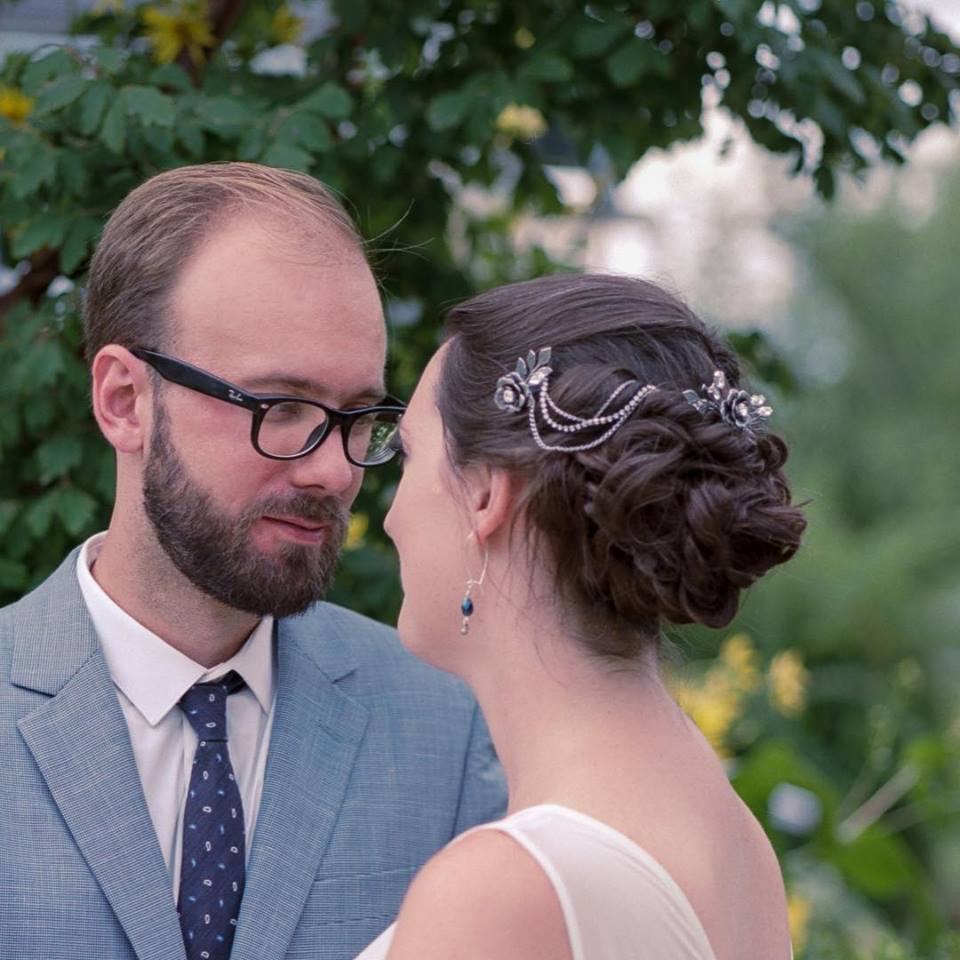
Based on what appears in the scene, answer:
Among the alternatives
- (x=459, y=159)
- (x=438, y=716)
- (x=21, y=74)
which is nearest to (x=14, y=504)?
(x=21, y=74)

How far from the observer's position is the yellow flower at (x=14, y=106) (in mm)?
2748

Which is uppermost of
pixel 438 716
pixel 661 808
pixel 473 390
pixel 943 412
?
pixel 473 390

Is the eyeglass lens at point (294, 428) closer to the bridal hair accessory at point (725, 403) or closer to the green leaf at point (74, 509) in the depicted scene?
the bridal hair accessory at point (725, 403)

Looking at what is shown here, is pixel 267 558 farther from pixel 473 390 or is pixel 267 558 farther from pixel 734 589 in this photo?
pixel 734 589

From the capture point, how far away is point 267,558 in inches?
82.0

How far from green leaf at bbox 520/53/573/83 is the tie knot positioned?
1346mm

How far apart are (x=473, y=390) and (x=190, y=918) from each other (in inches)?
32.5

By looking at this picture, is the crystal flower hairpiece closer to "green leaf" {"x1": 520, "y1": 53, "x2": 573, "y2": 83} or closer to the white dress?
the white dress

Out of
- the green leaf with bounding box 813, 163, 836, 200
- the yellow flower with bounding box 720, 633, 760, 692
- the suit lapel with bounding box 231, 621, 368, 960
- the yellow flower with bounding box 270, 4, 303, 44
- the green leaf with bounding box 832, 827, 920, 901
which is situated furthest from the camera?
the yellow flower with bounding box 720, 633, 760, 692

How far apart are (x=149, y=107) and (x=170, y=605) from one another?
3.14ft

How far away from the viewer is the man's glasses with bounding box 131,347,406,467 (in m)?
2.07

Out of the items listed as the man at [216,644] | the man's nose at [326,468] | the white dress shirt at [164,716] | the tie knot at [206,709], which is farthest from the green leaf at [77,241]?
the tie knot at [206,709]

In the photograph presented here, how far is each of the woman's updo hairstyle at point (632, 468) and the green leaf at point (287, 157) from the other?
91 cm

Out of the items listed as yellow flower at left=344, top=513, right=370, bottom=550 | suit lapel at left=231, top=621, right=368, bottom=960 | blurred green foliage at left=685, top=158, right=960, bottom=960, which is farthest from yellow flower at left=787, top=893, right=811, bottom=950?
suit lapel at left=231, top=621, right=368, bottom=960
